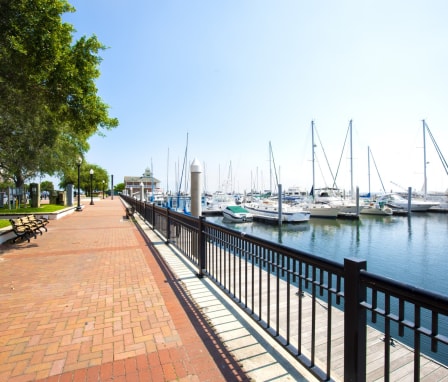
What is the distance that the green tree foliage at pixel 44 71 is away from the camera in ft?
25.6

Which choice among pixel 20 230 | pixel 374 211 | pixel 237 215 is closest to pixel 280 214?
pixel 237 215

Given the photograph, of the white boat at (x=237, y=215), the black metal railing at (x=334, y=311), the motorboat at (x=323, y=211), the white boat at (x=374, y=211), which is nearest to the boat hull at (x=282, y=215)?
the white boat at (x=237, y=215)

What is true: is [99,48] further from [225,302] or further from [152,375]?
[152,375]

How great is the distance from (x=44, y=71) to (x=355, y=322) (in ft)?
33.0

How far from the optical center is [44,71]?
8406 millimetres

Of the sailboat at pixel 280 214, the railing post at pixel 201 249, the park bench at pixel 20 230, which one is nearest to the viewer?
the railing post at pixel 201 249

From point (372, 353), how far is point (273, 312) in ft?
4.69

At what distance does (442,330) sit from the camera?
6.41m

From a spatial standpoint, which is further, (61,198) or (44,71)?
(61,198)

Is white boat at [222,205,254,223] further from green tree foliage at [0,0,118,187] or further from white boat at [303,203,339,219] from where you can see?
green tree foliage at [0,0,118,187]

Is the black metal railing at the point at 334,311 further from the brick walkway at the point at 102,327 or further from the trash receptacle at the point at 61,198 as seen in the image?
the trash receptacle at the point at 61,198

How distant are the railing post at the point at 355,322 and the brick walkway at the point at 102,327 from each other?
1076mm

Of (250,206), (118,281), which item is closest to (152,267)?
(118,281)

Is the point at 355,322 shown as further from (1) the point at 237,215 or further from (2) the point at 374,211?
(2) the point at 374,211
